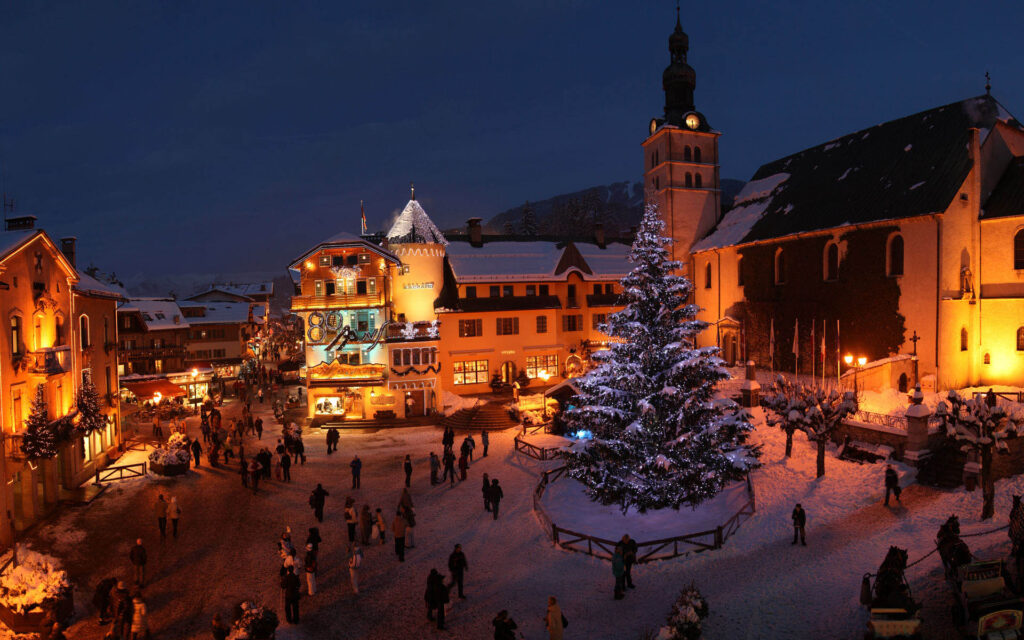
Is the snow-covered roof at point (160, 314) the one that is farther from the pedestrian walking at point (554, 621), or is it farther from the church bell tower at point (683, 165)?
the pedestrian walking at point (554, 621)

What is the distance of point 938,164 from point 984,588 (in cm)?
2684

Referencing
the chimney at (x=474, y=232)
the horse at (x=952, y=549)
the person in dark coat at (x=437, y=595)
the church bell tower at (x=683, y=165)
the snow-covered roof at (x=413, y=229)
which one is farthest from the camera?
the chimney at (x=474, y=232)

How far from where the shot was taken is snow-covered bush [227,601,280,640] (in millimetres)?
11349

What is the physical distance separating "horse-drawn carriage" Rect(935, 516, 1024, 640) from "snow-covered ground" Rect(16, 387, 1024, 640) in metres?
0.62

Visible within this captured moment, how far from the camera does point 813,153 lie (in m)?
41.3

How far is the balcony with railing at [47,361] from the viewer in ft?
70.1

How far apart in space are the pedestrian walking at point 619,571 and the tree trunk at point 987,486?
36.0 ft

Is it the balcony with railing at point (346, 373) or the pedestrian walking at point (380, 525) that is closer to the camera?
the pedestrian walking at point (380, 525)

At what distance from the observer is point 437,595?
1326 centimetres

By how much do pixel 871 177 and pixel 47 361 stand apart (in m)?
41.1

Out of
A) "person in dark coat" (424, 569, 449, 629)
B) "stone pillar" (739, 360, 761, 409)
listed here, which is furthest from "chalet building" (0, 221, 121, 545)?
"stone pillar" (739, 360, 761, 409)

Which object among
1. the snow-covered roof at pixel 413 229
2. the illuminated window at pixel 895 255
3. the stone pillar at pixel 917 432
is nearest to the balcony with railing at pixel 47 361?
the snow-covered roof at pixel 413 229

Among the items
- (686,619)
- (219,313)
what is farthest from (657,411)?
(219,313)

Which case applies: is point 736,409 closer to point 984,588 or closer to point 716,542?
point 716,542
